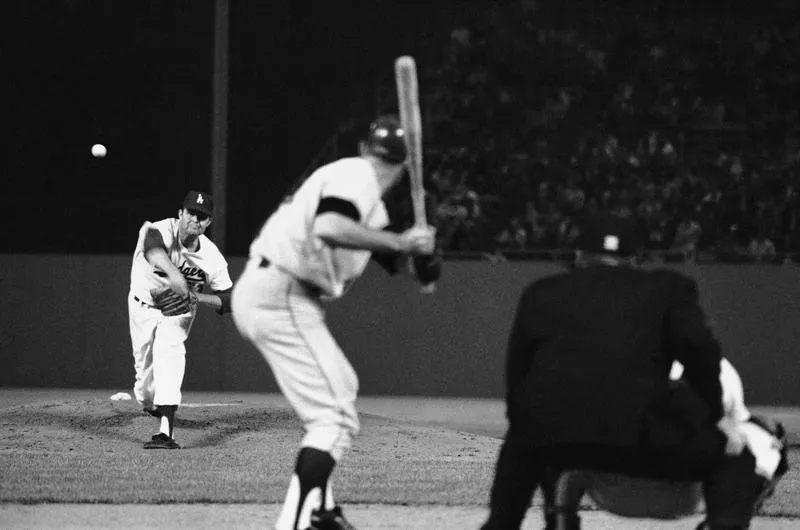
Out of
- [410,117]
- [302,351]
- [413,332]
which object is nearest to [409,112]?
[410,117]

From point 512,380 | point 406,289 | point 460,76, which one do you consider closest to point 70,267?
point 406,289

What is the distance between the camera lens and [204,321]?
16156 mm

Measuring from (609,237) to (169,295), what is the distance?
579cm

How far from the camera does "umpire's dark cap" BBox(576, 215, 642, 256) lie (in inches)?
185

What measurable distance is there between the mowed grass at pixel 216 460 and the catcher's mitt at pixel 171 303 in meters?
0.98

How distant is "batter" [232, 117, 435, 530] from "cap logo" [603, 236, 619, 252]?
942mm

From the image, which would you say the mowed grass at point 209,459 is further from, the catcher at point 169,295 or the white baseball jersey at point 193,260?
the white baseball jersey at point 193,260

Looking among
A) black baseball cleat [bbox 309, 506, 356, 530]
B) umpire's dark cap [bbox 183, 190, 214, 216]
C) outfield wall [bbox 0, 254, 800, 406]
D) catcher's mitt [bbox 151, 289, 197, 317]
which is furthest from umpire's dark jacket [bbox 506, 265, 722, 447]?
outfield wall [bbox 0, 254, 800, 406]

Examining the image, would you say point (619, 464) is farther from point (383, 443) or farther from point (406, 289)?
point (406, 289)

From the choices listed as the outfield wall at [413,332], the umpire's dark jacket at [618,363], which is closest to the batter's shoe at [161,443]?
the umpire's dark jacket at [618,363]

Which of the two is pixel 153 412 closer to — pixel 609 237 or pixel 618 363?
pixel 609 237

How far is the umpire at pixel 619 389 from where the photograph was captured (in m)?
4.39

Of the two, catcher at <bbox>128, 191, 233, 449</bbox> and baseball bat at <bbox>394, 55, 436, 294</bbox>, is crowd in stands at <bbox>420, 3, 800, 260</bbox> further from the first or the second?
baseball bat at <bbox>394, 55, 436, 294</bbox>

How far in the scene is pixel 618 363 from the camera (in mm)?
4418
